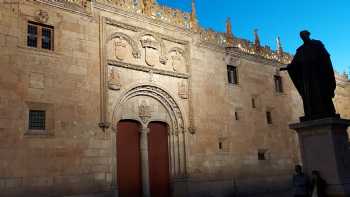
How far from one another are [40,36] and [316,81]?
9043 mm

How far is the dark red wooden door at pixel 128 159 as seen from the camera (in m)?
13.6

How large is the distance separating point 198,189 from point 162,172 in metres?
1.81

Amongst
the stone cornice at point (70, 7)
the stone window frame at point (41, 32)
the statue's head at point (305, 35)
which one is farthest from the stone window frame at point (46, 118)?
the statue's head at point (305, 35)

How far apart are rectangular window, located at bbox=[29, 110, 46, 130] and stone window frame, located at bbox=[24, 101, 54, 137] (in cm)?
10

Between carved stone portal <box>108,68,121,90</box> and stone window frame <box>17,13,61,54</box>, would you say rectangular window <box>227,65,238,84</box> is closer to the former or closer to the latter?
carved stone portal <box>108,68,121,90</box>

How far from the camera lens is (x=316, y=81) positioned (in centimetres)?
798

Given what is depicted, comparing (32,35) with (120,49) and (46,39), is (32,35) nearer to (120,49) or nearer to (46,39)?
(46,39)

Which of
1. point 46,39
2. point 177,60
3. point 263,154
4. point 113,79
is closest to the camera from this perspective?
point 46,39

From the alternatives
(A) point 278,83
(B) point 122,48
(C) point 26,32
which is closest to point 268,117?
(A) point 278,83

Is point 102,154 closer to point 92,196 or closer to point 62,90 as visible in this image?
point 92,196

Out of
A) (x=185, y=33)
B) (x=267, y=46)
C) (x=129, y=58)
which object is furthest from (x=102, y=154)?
(x=267, y=46)

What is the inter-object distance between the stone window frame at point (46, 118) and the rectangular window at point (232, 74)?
9894mm

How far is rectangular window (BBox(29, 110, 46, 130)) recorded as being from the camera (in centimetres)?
1140

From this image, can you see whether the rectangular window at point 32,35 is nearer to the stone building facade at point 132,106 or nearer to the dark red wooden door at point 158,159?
the stone building facade at point 132,106
